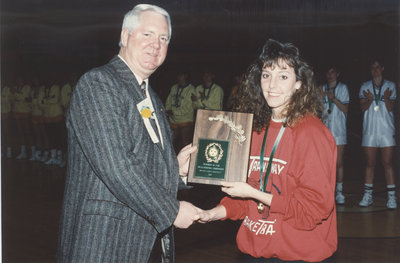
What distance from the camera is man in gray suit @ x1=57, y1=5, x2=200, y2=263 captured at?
5.87 ft

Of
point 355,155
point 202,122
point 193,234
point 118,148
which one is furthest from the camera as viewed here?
point 355,155

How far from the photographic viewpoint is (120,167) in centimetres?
177

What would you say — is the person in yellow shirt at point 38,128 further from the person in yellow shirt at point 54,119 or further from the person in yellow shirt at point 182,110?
the person in yellow shirt at point 182,110

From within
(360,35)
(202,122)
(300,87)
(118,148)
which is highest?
(360,35)

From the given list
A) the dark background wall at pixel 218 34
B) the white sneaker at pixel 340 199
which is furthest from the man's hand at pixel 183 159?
the dark background wall at pixel 218 34

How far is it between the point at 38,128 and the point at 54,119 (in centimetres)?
59

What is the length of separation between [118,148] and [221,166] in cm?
49

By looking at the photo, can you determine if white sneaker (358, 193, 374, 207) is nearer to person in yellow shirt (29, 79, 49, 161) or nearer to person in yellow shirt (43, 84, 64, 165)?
person in yellow shirt (43, 84, 64, 165)

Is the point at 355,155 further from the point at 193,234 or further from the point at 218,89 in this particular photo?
the point at 193,234

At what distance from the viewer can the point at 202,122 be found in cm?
206

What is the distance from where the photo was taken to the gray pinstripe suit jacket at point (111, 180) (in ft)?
5.85

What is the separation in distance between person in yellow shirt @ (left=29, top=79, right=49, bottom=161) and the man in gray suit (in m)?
8.47

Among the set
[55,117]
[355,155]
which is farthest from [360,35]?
[55,117]

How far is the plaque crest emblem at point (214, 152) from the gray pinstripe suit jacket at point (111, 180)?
0.22 meters
